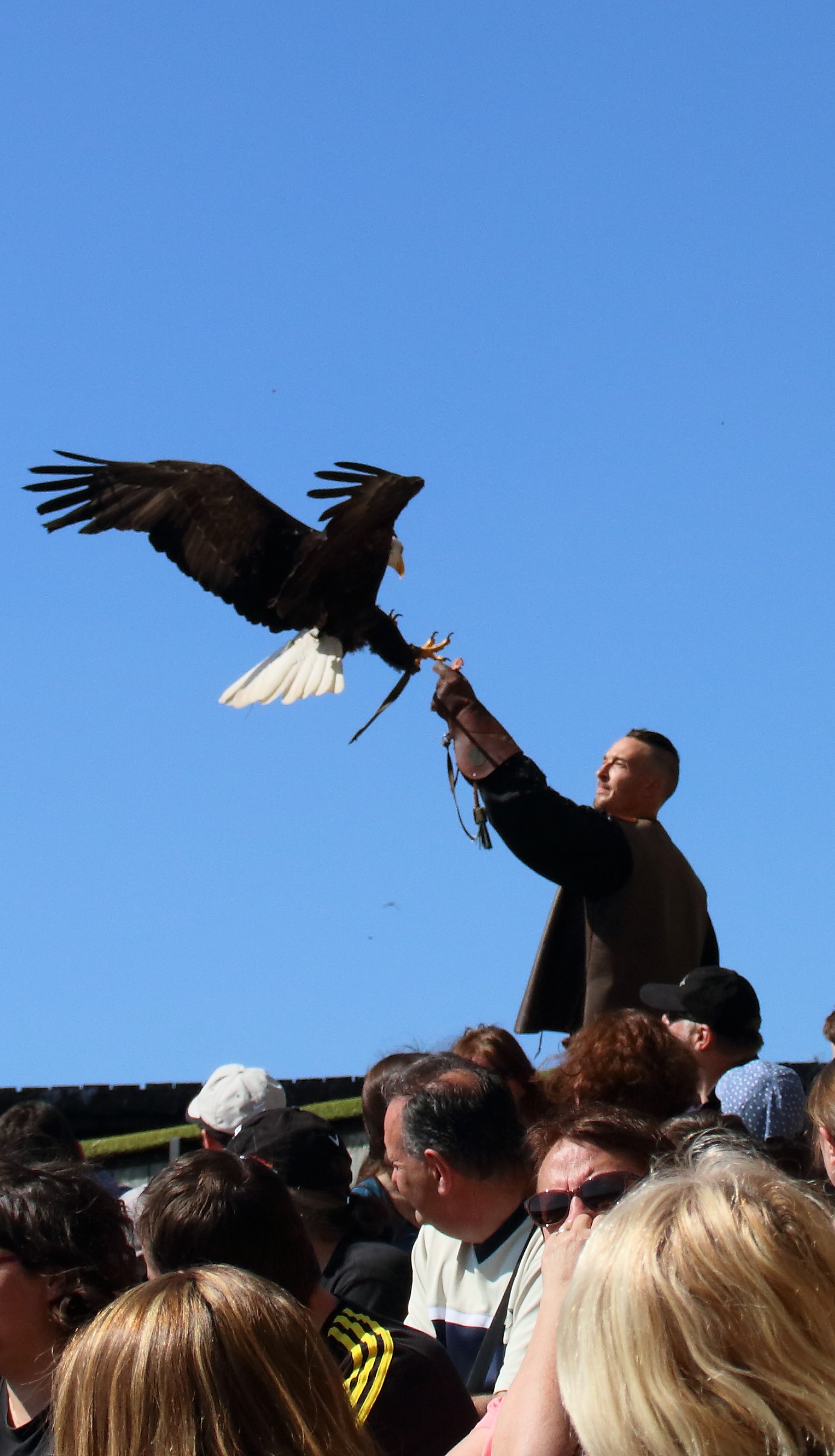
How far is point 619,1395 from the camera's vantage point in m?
1.39

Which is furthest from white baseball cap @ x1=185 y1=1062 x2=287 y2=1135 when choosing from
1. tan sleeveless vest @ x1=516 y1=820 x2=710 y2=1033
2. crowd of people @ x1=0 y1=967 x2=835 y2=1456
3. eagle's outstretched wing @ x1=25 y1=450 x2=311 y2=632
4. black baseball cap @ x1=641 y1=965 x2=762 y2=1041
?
eagle's outstretched wing @ x1=25 y1=450 x2=311 y2=632

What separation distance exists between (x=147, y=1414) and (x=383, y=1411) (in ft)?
2.86

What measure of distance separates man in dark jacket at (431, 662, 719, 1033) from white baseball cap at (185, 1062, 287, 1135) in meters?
0.76

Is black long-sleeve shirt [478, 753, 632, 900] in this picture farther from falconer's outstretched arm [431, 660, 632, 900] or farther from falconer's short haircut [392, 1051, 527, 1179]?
falconer's short haircut [392, 1051, 527, 1179]

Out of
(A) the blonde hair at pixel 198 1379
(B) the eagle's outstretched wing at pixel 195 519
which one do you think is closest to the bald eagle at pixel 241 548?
(B) the eagle's outstretched wing at pixel 195 519

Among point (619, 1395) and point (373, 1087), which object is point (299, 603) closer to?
point (373, 1087)

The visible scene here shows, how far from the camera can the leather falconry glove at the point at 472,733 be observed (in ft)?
14.0

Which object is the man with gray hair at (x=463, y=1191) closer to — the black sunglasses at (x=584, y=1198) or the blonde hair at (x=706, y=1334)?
the black sunglasses at (x=584, y=1198)

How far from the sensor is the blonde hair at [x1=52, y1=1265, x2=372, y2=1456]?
1.51 metres

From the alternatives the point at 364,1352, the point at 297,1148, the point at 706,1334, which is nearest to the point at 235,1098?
the point at 297,1148

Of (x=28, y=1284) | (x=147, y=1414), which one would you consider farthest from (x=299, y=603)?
(x=147, y=1414)

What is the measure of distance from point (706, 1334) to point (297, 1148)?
1999mm

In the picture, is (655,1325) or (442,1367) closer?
(655,1325)

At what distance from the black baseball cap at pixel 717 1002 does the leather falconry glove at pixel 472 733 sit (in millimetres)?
873
